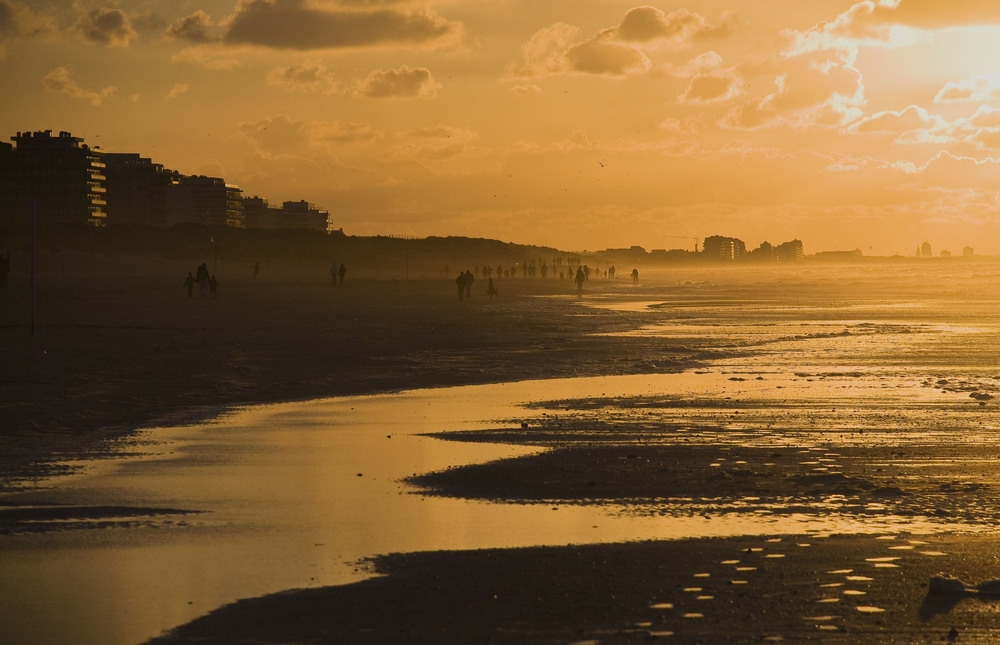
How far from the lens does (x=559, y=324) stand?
43750 mm

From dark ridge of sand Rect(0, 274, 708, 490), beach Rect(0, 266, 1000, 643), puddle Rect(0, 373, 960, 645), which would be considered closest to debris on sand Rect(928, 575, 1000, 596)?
beach Rect(0, 266, 1000, 643)

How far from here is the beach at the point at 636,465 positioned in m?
7.23

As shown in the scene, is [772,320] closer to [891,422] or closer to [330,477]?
[891,422]

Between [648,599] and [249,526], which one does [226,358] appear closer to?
[249,526]

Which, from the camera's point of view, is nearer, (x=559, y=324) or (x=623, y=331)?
(x=623, y=331)

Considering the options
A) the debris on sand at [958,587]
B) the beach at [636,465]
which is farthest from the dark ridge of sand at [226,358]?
the debris on sand at [958,587]

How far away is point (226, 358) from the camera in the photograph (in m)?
25.9

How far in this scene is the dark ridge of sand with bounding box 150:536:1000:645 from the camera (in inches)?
270

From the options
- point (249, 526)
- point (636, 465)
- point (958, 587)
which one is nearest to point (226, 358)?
point (636, 465)

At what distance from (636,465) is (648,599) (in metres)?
5.58

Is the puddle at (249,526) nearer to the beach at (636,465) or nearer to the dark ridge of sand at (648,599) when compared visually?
the beach at (636,465)

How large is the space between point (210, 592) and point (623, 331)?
33818mm

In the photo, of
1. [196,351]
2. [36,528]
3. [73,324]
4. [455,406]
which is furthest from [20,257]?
[36,528]

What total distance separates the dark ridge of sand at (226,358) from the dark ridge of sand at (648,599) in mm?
5855
